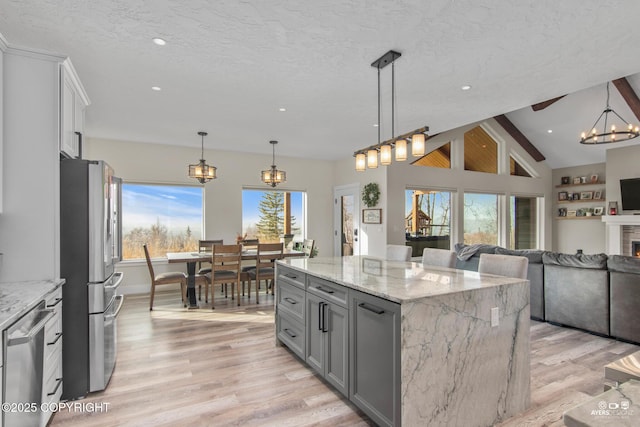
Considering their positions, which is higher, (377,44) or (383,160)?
(377,44)

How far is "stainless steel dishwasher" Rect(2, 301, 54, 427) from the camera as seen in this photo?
163cm

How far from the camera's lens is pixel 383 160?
10.3 ft

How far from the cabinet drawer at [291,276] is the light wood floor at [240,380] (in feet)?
2.41

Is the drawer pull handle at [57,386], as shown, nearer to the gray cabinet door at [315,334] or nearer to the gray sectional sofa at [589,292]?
the gray cabinet door at [315,334]

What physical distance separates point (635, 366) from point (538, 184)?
8617 millimetres

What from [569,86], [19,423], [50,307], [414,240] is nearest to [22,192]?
[50,307]

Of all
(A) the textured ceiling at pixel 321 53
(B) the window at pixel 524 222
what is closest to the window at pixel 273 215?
(A) the textured ceiling at pixel 321 53

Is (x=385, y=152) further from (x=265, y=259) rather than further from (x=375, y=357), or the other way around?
(x=265, y=259)

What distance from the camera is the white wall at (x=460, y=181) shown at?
6480 mm

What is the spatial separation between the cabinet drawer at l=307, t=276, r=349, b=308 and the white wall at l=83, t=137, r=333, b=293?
153 inches

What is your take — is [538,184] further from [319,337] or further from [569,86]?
[319,337]

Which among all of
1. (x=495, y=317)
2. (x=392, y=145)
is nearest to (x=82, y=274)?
(x=392, y=145)

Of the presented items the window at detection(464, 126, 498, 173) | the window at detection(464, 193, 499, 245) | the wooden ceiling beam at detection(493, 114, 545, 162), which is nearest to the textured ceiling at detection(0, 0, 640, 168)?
the window at detection(464, 126, 498, 173)

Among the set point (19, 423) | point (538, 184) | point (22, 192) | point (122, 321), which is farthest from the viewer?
point (538, 184)
